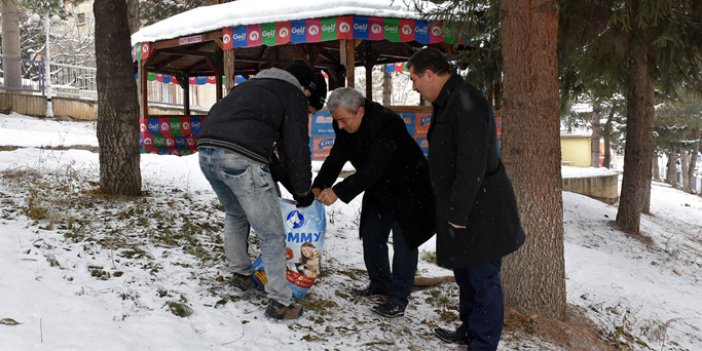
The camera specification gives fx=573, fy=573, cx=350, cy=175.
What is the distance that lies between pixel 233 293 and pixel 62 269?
3.62 feet

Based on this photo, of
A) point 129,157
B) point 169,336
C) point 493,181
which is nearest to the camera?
point 169,336

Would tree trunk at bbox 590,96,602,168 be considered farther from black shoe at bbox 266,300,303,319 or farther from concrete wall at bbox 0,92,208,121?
black shoe at bbox 266,300,303,319

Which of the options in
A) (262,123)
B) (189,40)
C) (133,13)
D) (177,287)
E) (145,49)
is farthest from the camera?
(133,13)

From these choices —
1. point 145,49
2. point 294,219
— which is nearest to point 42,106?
point 145,49

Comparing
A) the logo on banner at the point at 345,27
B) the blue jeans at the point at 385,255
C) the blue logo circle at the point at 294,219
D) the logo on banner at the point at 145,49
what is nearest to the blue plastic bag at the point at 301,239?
the blue logo circle at the point at 294,219

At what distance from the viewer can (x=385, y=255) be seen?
4.23m

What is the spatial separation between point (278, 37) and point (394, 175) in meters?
8.03

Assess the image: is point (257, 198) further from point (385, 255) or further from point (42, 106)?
point (42, 106)

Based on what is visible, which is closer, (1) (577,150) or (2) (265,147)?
(2) (265,147)

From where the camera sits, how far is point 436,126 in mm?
3367

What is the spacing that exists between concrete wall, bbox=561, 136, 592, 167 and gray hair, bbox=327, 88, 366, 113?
103 feet

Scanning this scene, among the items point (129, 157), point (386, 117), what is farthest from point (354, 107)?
point (129, 157)

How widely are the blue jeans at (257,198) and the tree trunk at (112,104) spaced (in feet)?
8.29

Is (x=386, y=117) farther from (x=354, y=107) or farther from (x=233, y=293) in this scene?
(x=233, y=293)
